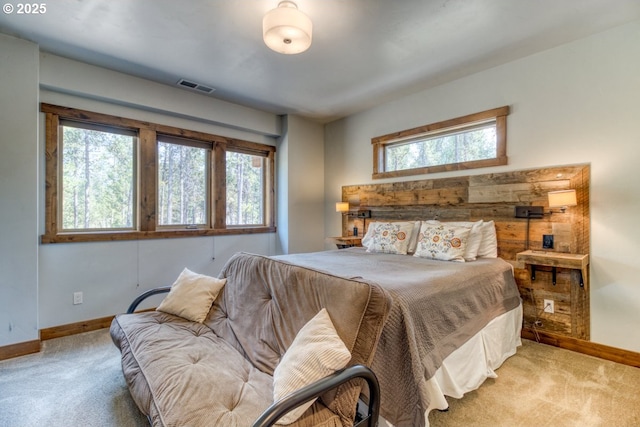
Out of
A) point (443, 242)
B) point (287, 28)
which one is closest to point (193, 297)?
point (287, 28)

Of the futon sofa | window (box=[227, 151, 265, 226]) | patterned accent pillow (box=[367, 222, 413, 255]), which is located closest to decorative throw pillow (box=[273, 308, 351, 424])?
the futon sofa

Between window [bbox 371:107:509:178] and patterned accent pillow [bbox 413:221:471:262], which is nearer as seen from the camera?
patterned accent pillow [bbox 413:221:471:262]

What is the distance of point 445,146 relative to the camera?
3.58m

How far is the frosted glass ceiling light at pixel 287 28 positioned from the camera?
1.95 metres

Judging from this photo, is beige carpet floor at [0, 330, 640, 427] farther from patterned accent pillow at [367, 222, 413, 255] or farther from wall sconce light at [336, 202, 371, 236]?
wall sconce light at [336, 202, 371, 236]

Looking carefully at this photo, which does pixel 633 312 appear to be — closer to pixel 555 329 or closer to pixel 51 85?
pixel 555 329

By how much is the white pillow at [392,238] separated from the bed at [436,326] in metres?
0.37

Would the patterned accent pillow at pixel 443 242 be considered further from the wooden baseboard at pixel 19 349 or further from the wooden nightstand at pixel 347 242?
the wooden baseboard at pixel 19 349

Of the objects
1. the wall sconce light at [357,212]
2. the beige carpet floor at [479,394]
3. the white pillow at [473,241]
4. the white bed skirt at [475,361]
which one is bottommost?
the beige carpet floor at [479,394]

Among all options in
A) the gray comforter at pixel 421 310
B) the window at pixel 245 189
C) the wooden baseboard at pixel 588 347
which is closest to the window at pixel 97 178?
the window at pixel 245 189

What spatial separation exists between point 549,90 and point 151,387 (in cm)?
374

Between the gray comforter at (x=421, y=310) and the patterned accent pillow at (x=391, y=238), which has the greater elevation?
the patterned accent pillow at (x=391, y=238)

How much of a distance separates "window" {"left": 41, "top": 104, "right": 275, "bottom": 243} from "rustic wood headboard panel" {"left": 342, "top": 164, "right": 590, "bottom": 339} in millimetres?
2458

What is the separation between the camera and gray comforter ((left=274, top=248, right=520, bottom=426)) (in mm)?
1379
